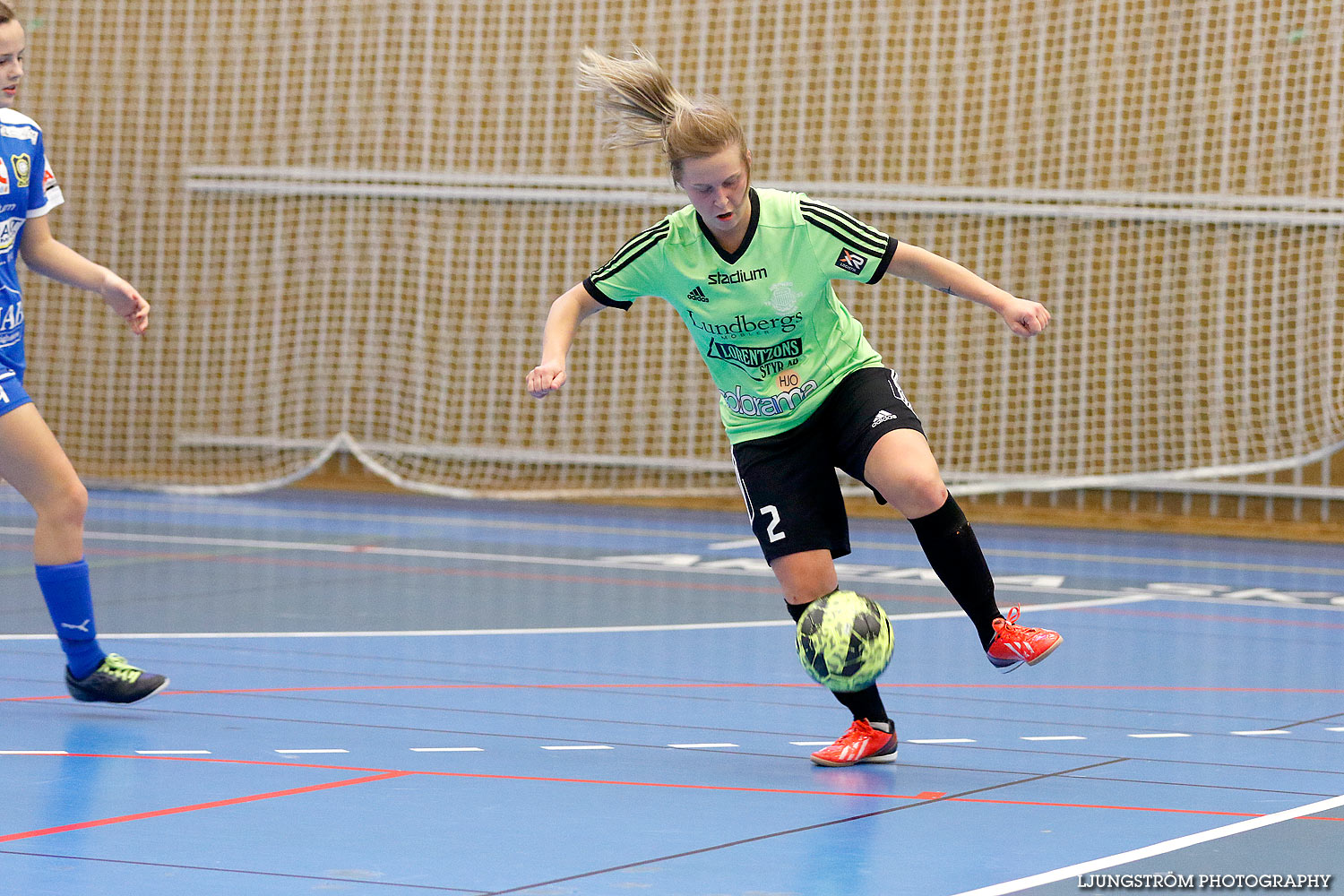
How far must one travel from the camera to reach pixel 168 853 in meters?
2.97

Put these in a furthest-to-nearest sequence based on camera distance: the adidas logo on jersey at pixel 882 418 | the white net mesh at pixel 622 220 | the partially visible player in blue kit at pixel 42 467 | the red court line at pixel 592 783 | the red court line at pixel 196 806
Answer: the white net mesh at pixel 622 220 < the partially visible player in blue kit at pixel 42 467 < the adidas logo on jersey at pixel 882 418 < the red court line at pixel 592 783 < the red court line at pixel 196 806

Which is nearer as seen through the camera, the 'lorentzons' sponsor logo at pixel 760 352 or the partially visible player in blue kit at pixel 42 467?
the 'lorentzons' sponsor logo at pixel 760 352

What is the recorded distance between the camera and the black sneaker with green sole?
4418 mm

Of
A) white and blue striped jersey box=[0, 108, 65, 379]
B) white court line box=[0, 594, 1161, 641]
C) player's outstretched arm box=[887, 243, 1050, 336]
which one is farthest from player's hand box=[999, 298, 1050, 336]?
white court line box=[0, 594, 1161, 641]

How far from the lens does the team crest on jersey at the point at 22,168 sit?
4.42 m

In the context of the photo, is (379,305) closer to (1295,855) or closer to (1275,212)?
(1275,212)

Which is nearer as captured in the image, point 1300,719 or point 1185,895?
point 1185,895

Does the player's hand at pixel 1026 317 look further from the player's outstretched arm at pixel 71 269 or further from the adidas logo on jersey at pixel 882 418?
the player's outstretched arm at pixel 71 269

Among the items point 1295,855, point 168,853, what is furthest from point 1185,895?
point 168,853

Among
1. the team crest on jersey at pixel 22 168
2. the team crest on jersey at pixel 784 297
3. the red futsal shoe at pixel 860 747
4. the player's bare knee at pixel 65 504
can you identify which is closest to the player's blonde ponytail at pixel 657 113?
the team crest on jersey at pixel 784 297

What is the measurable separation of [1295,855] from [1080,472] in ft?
25.5

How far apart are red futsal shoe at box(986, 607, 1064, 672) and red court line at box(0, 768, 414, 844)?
1252 mm

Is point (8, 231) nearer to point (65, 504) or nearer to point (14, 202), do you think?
point (14, 202)

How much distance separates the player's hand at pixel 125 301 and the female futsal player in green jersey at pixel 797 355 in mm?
1196
